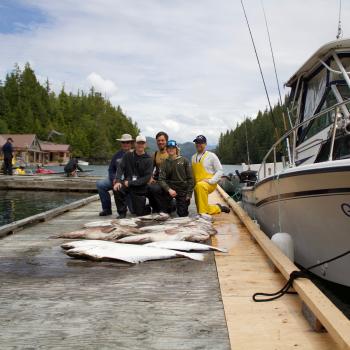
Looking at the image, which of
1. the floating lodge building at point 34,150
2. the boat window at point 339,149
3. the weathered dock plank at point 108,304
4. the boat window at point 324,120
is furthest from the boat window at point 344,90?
the floating lodge building at point 34,150

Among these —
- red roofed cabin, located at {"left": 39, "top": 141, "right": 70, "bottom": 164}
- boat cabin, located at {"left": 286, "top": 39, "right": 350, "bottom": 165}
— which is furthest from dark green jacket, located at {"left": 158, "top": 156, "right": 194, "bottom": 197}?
red roofed cabin, located at {"left": 39, "top": 141, "right": 70, "bottom": 164}

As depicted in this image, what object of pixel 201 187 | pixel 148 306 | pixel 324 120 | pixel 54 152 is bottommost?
pixel 148 306

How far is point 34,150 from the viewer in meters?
75.6

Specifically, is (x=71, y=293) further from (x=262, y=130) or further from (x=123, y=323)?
(x=262, y=130)

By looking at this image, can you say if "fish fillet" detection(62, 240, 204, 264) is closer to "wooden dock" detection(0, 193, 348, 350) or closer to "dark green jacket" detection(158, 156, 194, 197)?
"wooden dock" detection(0, 193, 348, 350)

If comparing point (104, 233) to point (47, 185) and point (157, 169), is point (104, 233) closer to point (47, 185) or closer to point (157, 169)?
point (157, 169)

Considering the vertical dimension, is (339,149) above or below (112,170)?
above

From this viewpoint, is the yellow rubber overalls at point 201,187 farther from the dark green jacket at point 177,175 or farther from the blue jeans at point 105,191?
the blue jeans at point 105,191

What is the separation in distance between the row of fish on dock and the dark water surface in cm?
814

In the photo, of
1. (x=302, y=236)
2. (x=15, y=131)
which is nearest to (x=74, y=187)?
(x=302, y=236)

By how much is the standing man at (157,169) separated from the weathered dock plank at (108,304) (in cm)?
308

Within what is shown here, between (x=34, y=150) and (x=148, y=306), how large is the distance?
76.4 meters

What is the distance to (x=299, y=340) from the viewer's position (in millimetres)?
2674

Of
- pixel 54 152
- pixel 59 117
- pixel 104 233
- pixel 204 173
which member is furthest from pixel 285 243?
pixel 59 117
